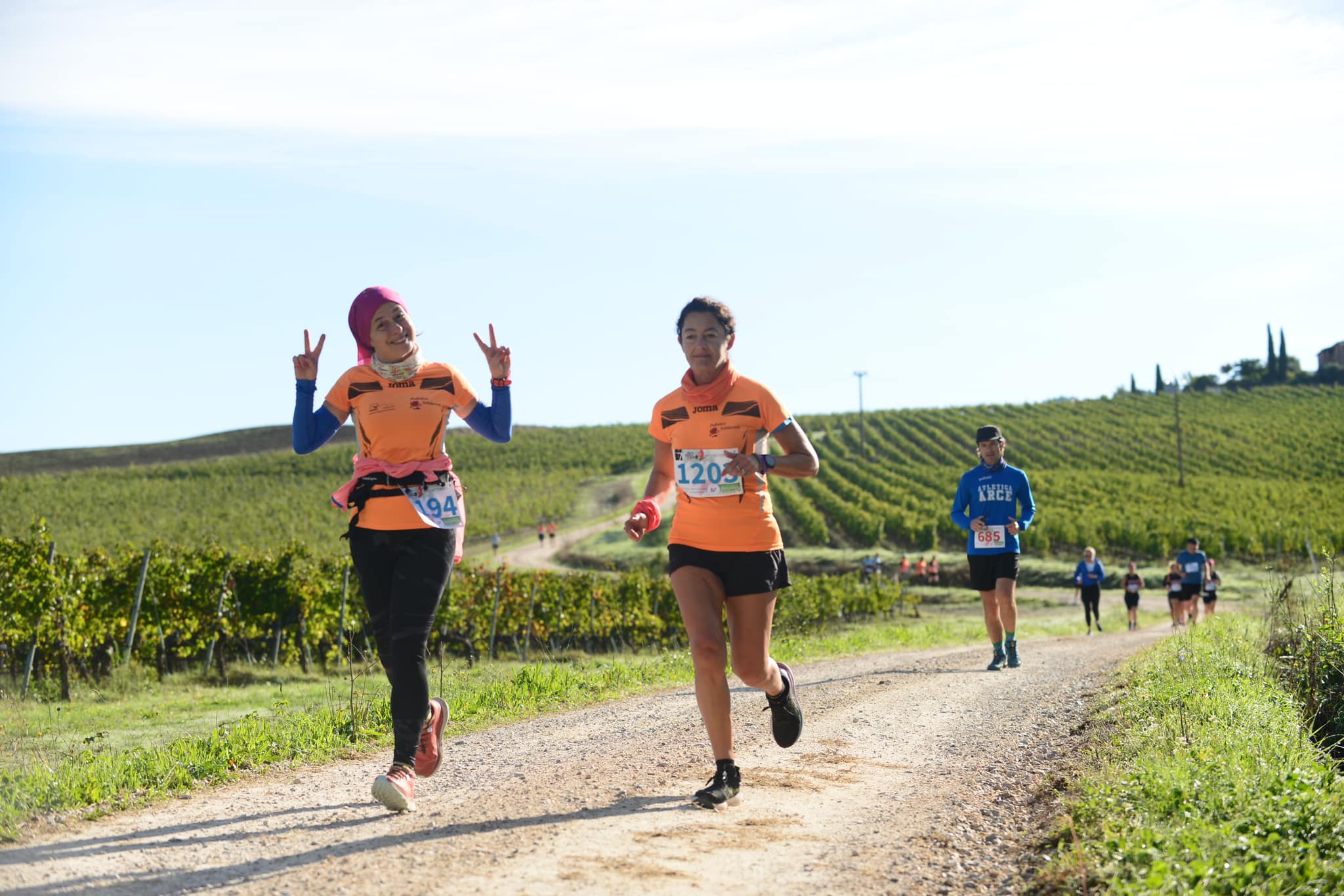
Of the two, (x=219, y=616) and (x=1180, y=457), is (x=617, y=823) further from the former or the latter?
(x=1180, y=457)

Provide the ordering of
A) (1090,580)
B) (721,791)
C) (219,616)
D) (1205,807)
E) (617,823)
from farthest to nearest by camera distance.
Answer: (1090,580) < (219,616) < (721,791) < (617,823) < (1205,807)

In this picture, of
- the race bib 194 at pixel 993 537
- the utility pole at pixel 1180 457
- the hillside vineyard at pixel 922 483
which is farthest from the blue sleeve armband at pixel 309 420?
the utility pole at pixel 1180 457

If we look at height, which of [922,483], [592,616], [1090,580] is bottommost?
[592,616]

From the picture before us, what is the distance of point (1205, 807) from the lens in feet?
13.2

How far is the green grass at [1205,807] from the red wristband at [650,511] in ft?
6.72

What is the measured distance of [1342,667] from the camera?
725 centimetres

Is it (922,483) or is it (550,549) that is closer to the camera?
(550,549)

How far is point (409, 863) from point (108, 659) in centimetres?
1425

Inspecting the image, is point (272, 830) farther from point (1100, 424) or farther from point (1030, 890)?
point (1100, 424)

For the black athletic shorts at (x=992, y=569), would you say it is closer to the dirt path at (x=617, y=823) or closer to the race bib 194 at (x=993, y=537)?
the race bib 194 at (x=993, y=537)

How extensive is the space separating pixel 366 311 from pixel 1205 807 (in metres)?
3.90

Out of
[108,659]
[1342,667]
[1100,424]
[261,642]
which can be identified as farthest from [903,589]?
[1100,424]

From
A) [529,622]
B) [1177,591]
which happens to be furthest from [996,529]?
[529,622]

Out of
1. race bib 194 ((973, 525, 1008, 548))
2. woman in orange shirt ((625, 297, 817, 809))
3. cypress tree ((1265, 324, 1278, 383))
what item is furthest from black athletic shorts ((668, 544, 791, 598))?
cypress tree ((1265, 324, 1278, 383))
